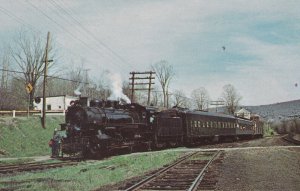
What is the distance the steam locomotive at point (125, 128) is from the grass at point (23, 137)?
7791 millimetres

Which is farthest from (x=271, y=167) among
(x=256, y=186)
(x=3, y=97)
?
(x=3, y=97)

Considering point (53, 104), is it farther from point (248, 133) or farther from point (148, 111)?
point (148, 111)

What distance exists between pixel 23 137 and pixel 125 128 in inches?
634

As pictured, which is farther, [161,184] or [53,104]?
[53,104]

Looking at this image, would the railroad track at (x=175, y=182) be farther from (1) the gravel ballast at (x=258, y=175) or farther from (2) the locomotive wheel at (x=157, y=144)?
(2) the locomotive wheel at (x=157, y=144)

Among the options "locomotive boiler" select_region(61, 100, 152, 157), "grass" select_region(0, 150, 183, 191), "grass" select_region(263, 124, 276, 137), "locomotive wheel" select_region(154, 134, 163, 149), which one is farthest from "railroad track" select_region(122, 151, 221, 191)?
"grass" select_region(263, 124, 276, 137)

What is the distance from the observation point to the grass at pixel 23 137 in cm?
3400

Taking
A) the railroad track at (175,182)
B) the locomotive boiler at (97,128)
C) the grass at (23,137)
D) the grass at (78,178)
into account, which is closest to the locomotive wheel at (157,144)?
the locomotive boiler at (97,128)

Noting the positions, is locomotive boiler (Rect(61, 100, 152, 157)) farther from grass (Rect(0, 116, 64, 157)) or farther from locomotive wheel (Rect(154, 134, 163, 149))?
grass (Rect(0, 116, 64, 157))

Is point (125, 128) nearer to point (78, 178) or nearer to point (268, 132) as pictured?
point (78, 178)

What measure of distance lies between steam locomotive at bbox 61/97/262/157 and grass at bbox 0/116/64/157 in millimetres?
7791

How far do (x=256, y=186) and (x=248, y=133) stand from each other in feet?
163

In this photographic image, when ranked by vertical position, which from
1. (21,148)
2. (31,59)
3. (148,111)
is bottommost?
(21,148)

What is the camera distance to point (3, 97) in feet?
218
